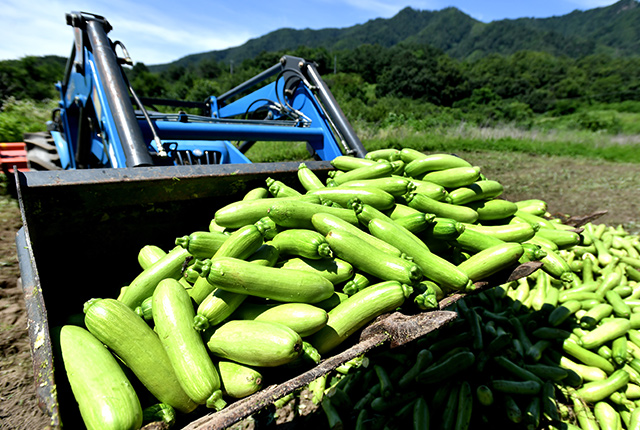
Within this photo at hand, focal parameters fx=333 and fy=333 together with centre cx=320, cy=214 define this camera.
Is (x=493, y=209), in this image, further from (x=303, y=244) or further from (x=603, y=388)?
(x=603, y=388)

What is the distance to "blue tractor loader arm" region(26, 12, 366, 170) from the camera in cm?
293

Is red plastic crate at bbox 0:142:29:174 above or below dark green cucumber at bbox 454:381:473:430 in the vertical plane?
above

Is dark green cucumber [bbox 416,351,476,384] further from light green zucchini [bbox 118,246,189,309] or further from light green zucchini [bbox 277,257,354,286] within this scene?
light green zucchini [bbox 118,246,189,309]

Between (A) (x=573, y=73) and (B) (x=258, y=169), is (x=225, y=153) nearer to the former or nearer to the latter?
(B) (x=258, y=169)

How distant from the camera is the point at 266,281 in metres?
1.51

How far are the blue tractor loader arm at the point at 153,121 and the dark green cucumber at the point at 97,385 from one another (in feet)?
5.28

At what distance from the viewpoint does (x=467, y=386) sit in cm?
256

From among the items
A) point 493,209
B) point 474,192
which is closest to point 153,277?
point 474,192

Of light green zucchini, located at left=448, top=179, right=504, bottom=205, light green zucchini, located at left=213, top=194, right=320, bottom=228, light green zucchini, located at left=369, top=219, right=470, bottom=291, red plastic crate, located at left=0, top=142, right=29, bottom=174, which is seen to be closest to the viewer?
light green zucchini, located at left=369, top=219, right=470, bottom=291

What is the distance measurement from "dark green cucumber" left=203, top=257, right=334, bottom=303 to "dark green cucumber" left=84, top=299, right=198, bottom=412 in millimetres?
343

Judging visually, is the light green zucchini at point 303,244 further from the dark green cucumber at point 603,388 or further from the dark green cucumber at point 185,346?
the dark green cucumber at point 603,388

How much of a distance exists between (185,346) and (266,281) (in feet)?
1.35

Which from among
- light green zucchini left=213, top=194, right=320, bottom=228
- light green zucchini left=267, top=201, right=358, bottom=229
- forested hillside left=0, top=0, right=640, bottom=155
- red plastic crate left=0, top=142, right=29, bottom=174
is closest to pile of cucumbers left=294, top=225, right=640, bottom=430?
light green zucchini left=267, top=201, right=358, bottom=229

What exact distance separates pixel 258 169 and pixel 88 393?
2.01 m
